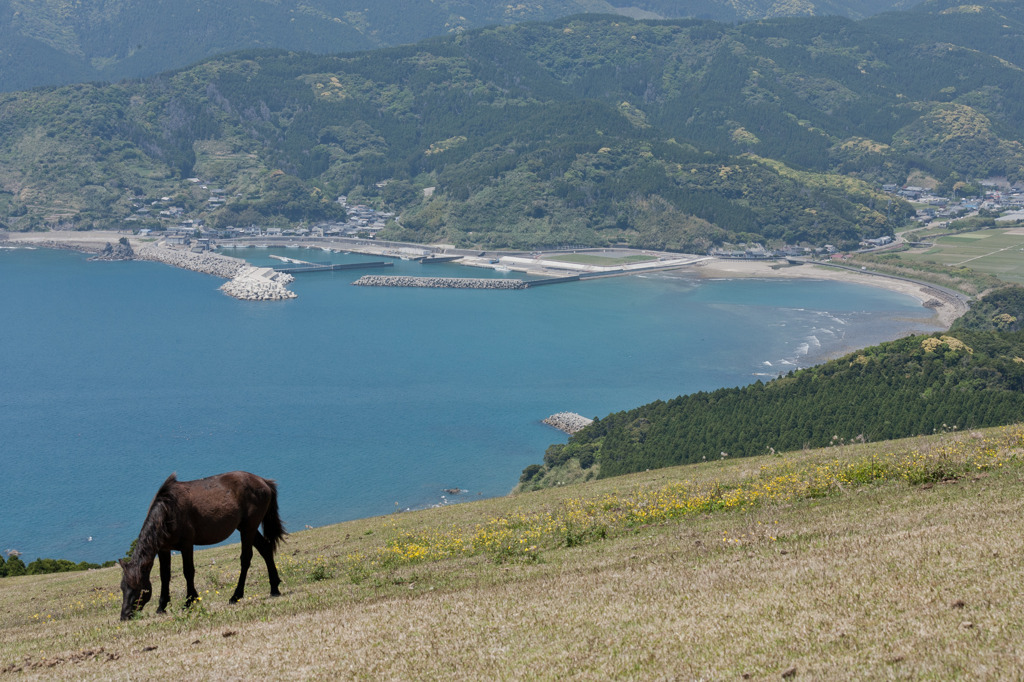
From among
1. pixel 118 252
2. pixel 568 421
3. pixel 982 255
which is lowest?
pixel 568 421

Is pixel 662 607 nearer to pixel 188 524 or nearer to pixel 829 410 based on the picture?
pixel 188 524

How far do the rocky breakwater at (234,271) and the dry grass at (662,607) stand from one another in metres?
127

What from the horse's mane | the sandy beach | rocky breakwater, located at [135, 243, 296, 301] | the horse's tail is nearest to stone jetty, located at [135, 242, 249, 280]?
Result: rocky breakwater, located at [135, 243, 296, 301]

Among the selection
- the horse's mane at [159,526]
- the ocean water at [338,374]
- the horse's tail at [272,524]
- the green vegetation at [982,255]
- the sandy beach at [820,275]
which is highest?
the horse's mane at [159,526]

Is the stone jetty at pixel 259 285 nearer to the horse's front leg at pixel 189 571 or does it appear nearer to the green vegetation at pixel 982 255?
the green vegetation at pixel 982 255

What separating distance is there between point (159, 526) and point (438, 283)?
142m

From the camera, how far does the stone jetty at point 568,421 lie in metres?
74.2

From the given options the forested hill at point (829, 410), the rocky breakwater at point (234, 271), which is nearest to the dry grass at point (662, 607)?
the forested hill at point (829, 410)

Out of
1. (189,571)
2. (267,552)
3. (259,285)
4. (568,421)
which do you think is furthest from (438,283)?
(189,571)

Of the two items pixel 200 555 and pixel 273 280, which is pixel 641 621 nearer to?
pixel 200 555

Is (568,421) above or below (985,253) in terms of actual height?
below

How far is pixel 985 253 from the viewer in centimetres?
16325

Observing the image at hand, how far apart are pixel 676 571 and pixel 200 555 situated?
19560mm

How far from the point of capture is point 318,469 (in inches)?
2606
